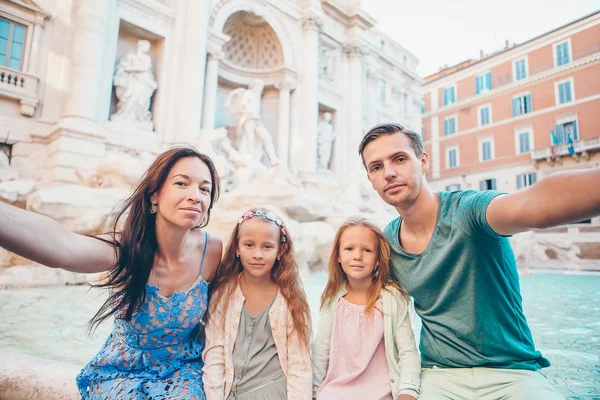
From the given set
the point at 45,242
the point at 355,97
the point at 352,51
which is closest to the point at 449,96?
the point at 352,51

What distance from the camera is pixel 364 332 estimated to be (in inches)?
54.5

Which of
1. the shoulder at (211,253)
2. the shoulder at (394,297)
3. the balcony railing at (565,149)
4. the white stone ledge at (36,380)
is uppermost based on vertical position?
the balcony railing at (565,149)

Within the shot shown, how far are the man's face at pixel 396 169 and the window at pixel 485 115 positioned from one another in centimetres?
2113

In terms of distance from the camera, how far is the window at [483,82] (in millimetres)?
19859

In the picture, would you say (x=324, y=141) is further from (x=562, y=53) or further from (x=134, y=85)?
(x=562, y=53)

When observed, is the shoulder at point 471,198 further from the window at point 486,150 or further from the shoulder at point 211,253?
the window at point 486,150

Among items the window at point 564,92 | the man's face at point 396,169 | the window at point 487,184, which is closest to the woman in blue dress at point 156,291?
the man's face at point 396,169

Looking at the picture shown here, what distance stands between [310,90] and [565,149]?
12.0 metres

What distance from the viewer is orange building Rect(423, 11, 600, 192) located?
16.2 metres

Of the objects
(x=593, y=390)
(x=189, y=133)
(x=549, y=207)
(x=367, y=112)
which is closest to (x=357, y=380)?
(x=549, y=207)

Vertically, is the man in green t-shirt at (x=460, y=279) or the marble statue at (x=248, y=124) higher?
the marble statue at (x=248, y=124)

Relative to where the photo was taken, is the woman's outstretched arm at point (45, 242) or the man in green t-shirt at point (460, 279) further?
the man in green t-shirt at point (460, 279)

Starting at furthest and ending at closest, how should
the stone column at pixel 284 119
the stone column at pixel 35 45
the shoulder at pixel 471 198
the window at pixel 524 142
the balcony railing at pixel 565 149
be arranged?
the window at pixel 524 142, the balcony railing at pixel 565 149, the stone column at pixel 284 119, the stone column at pixel 35 45, the shoulder at pixel 471 198

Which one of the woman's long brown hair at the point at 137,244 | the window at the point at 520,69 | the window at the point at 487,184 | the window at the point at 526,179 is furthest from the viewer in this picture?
the window at the point at 487,184
